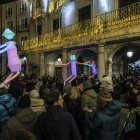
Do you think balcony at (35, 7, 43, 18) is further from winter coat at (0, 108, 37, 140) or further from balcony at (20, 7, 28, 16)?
winter coat at (0, 108, 37, 140)

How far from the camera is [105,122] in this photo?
488cm

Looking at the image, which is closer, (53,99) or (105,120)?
(53,99)

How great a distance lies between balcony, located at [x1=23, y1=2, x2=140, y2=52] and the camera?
69.1 ft

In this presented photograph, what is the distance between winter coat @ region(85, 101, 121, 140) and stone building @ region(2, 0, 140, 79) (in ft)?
53.0

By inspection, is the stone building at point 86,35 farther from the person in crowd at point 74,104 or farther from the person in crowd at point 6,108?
the person in crowd at point 6,108

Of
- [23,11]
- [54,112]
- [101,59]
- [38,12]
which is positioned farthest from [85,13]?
[23,11]

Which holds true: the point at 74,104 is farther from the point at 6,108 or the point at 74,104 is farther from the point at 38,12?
the point at 38,12

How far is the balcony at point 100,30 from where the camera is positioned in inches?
829

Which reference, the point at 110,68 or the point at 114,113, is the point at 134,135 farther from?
the point at 110,68

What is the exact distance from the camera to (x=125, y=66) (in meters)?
Answer: 28.0

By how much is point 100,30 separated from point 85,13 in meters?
5.91

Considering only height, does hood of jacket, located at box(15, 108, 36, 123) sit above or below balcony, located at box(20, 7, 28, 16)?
below

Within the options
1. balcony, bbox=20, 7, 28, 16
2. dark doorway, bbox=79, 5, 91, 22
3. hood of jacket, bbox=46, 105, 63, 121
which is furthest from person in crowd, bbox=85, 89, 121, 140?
balcony, bbox=20, 7, 28, 16

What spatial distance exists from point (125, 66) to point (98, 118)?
2353cm
